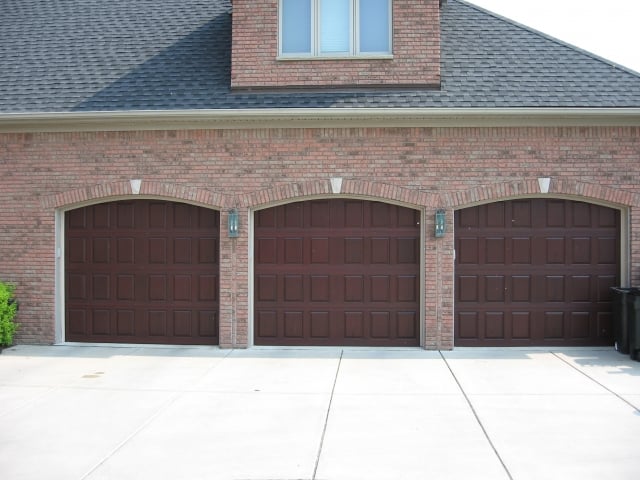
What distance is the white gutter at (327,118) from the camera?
1101 centimetres

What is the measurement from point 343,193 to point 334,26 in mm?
3086

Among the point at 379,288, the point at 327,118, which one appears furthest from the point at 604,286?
the point at 327,118

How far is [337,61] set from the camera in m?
11.9

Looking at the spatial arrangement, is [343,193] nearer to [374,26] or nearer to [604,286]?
[374,26]

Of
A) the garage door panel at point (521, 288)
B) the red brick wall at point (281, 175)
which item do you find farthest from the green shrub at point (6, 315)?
the garage door panel at point (521, 288)

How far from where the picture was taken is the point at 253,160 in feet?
37.8

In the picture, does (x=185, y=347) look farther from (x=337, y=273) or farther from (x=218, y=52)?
(x=218, y=52)

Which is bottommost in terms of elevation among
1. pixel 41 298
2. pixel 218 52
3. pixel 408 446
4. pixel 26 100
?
pixel 408 446

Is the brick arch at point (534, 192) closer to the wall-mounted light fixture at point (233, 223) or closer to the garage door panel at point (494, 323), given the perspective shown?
the garage door panel at point (494, 323)

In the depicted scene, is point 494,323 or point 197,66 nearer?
point 494,323

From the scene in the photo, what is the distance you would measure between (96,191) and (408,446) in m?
7.58

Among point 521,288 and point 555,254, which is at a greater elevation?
point 555,254

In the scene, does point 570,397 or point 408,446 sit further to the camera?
point 570,397

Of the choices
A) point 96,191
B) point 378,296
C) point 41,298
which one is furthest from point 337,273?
point 41,298
